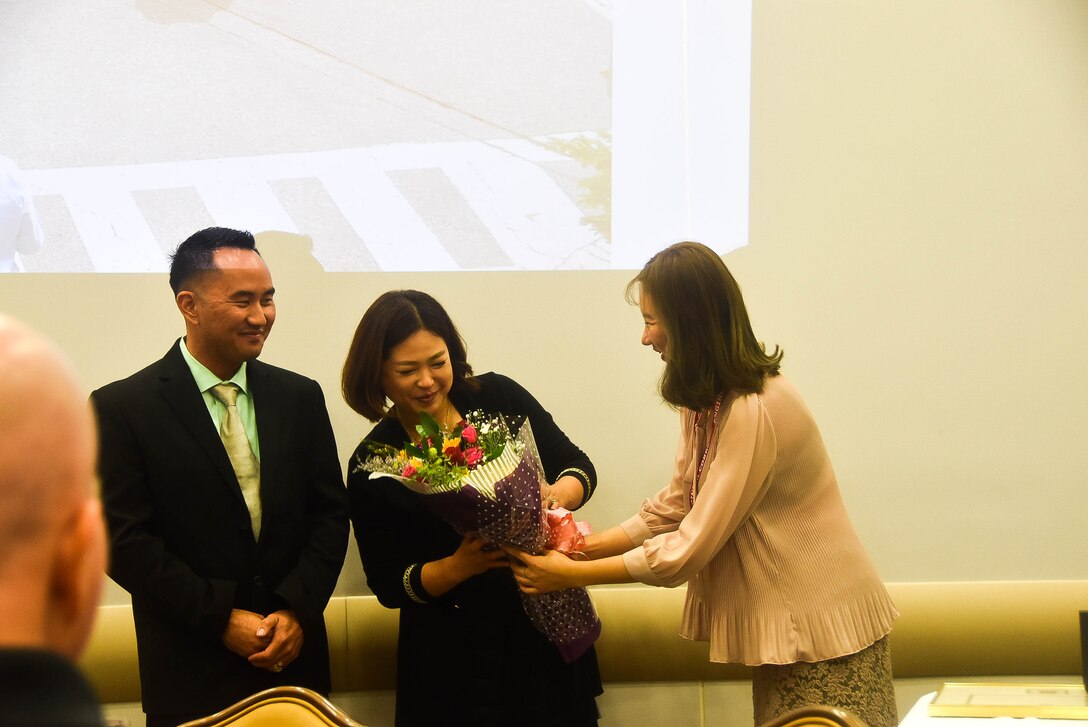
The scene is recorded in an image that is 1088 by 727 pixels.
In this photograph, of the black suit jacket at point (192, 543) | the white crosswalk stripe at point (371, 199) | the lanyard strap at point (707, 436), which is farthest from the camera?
the white crosswalk stripe at point (371, 199)

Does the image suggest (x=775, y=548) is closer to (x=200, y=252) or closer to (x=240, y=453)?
(x=240, y=453)

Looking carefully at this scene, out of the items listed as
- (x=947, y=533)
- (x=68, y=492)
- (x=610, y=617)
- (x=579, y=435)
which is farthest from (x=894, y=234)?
(x=68, y=492)

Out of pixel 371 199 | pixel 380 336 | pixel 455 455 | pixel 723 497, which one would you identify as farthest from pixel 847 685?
pixel 371 199

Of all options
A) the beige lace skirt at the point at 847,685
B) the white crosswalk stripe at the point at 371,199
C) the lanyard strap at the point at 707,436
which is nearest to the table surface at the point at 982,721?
the beige lace skirt at the point at 847,685

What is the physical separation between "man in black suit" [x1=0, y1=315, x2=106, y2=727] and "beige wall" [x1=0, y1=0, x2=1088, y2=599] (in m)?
3.06

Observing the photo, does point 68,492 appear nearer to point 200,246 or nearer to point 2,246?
point 200,246

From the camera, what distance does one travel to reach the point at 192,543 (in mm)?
2779

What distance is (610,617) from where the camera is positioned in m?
3.56

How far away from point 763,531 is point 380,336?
3.51 feet

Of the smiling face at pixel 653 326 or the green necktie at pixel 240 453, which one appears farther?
the green necktie at pixel 240 453

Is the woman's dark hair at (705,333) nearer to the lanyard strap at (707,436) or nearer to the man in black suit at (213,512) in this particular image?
the lanyard strap at (707,436)

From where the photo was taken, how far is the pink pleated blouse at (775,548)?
2.36 metres

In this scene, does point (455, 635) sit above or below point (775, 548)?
below

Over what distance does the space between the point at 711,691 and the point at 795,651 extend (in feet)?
4.36
